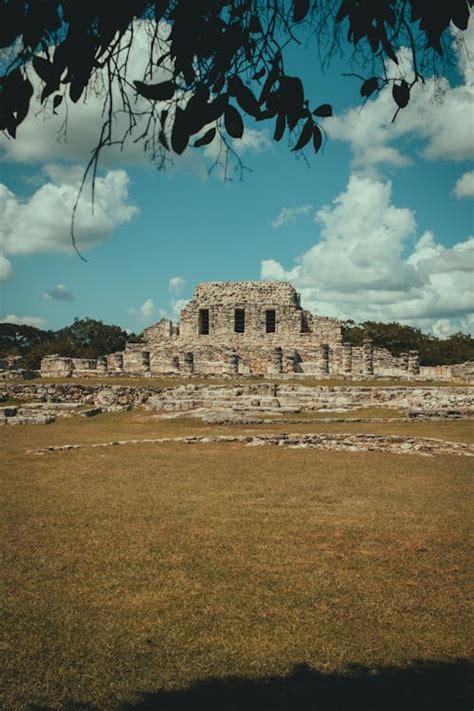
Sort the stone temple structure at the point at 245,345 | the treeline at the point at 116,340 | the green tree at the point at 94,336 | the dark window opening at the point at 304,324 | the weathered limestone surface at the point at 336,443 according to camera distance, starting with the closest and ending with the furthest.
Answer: the weathered limestone surface at the point at 336,443
the stone temple structure at the point at 245,345
the dark window opening at the point at 304,324
the treeline at the point at 116,340
the green tree at the point at 94,336

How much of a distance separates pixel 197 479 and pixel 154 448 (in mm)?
3566

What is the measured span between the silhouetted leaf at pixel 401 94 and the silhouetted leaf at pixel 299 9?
555mm

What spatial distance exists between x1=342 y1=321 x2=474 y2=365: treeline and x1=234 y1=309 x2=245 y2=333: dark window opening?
19747 mm

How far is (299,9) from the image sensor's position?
251cm

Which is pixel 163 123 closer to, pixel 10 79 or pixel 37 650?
pixel 10 79

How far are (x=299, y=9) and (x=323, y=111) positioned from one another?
49 cm

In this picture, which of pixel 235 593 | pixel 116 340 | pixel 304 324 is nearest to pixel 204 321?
pixel 304 324

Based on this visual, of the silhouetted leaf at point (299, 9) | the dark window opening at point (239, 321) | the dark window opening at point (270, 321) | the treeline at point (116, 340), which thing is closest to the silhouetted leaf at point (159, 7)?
the silhouetted leaf at point (299, 9)

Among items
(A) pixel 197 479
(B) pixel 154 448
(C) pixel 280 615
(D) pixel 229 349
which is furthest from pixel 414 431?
(D) pixel 229 349

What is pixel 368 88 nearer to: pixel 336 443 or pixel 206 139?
pixel 206 139

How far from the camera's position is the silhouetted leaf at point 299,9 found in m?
2.50

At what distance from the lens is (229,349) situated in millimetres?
32906

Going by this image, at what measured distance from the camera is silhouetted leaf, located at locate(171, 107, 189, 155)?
7.18ft

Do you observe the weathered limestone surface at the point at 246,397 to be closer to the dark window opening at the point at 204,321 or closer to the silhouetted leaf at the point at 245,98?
the dark window opening at the point at 204,321
